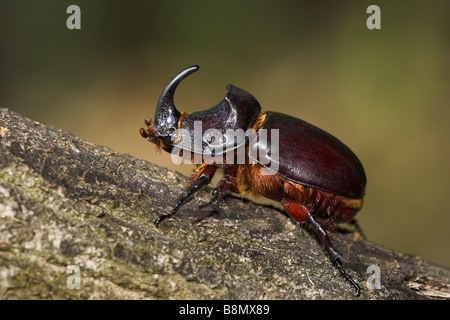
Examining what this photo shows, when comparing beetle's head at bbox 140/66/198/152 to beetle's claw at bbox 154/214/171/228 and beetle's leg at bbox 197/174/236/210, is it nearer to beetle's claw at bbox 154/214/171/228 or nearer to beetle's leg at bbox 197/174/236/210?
beetle's leg at bbox 197/174/236/210

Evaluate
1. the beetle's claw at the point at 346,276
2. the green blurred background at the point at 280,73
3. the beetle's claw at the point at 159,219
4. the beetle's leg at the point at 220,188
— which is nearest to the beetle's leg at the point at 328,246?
the beetle's claw at the point at 346,276

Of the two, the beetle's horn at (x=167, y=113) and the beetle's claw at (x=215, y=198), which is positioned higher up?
the beetle's horn at (x=167, y=113)

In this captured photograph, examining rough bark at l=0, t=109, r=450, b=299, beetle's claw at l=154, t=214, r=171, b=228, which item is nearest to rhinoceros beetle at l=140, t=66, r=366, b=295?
rough bark at l=0, t=109, r=450, b=299

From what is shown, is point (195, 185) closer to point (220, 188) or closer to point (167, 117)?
point (220, 188)

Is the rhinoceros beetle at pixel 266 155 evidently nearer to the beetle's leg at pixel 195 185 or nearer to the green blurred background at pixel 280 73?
the beetle's leg at pixel 195 185
